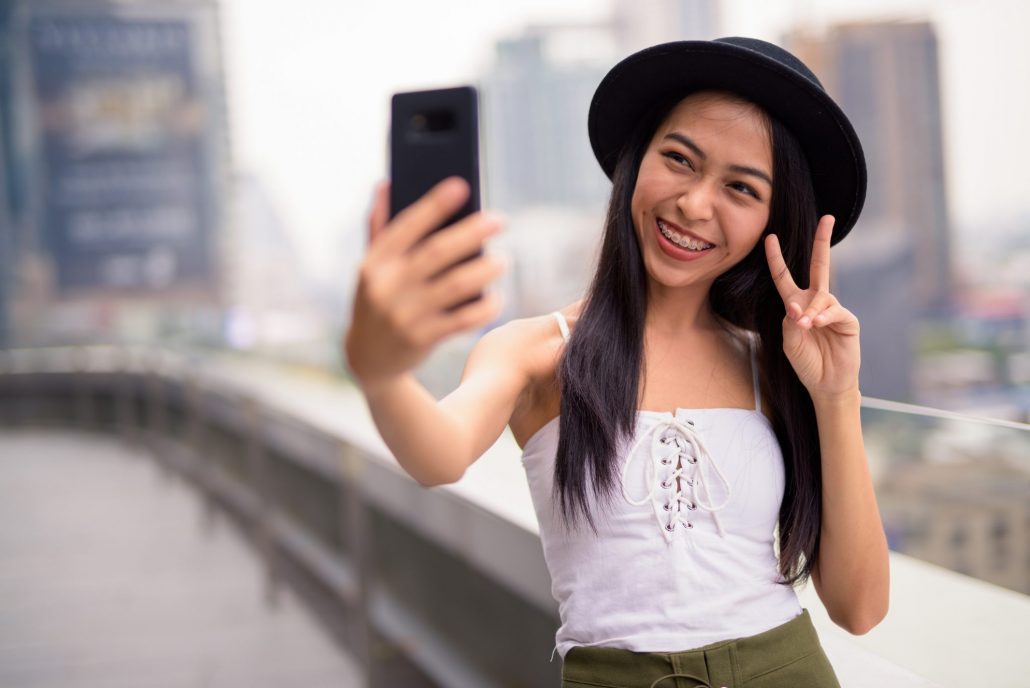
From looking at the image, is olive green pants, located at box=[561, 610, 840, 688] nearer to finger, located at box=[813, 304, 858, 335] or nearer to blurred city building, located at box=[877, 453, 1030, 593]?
finger, located at box=[813, 304, 858, 335]

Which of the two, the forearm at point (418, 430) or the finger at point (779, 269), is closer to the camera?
the forearm at point (418, 430)

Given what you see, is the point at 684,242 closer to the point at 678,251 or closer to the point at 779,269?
the point at 678,251

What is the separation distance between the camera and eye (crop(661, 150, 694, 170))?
117cm

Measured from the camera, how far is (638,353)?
1226mm

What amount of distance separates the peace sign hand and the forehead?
0.40ft

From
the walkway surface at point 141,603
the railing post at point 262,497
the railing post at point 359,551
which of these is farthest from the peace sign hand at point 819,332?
the railing post at point 262,497

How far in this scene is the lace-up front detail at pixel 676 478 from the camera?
1.15m

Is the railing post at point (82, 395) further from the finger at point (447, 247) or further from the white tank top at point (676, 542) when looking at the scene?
the finger at point (447, 247)

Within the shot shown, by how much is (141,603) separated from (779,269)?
11.8ft

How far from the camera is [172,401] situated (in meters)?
7.72

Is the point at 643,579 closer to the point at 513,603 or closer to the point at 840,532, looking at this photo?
the point at 840,532

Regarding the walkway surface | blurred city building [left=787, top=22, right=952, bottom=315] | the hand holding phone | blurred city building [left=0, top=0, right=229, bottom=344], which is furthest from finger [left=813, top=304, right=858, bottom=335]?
blurred city building [left=0, top=0, right=229, bottom=344]

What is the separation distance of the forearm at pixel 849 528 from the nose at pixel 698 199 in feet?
0.88

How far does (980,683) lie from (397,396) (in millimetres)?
898
